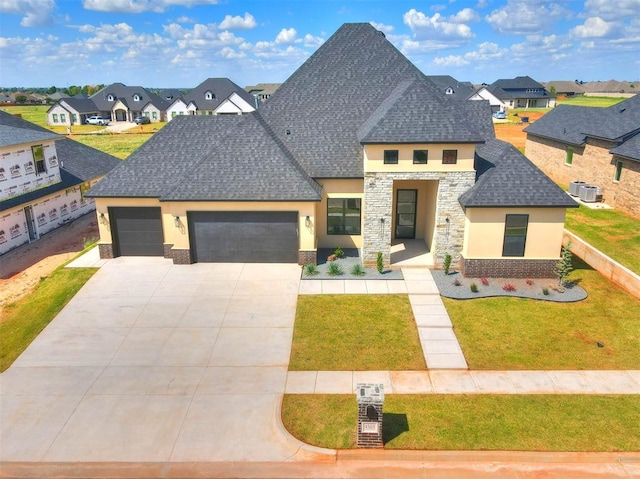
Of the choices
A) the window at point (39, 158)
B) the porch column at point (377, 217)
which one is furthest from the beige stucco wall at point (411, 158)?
the window at point (39, 158)

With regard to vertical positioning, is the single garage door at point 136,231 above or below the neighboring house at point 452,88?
below

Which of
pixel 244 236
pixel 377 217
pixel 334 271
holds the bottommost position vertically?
pixel 334 271

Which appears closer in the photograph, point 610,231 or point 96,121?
point 610,231

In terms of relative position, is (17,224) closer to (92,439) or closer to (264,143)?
(264,143)

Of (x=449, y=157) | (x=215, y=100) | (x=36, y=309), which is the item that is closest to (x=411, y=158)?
(x=449, y=157)

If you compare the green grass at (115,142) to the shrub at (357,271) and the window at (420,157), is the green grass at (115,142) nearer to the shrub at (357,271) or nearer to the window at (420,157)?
the shrub at (357,271)

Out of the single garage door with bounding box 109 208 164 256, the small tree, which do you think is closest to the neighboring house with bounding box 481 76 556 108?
the small tree

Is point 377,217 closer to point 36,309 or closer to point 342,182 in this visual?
point 342,182

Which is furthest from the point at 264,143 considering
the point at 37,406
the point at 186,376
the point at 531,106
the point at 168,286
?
the point at 531,106
